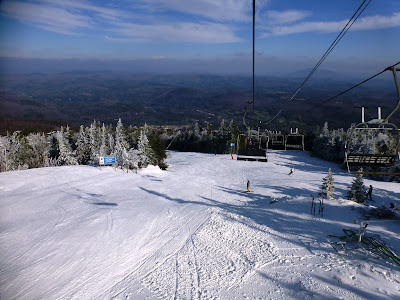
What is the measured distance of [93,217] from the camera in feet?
53.1

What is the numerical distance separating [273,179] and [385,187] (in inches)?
536

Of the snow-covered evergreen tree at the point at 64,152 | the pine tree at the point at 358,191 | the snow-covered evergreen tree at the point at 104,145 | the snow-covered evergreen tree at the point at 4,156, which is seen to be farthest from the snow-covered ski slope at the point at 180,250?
the snow-covered evergreen tree at the point at 4,156

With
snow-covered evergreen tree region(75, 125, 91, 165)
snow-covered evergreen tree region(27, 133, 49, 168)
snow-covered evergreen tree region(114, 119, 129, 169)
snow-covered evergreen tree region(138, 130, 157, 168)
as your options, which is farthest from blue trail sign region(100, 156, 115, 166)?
snow-covered evergreen tree region(27, 133, 49, 168)

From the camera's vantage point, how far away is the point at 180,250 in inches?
465

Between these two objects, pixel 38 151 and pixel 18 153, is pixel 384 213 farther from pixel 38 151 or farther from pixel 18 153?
pixel 38 151

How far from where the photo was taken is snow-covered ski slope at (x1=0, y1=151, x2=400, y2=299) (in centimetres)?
892

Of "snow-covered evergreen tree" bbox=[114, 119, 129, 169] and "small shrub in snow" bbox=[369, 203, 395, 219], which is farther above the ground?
"snow-covered evergreen tree" bbox=[114, 119, 129, 169]

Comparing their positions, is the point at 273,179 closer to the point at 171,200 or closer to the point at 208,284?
the point at 171,200

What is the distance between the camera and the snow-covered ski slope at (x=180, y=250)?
892 cm

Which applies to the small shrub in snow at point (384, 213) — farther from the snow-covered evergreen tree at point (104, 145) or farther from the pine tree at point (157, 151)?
the snow-covered evergreen tree at point (104, 145)

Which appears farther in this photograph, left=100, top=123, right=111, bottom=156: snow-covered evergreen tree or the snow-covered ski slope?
left=100, top=123, right=111, bottom=156: snow-covered evergreen tree

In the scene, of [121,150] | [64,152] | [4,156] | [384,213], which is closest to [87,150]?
[64,152]

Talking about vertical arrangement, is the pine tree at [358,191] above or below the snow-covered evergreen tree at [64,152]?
below

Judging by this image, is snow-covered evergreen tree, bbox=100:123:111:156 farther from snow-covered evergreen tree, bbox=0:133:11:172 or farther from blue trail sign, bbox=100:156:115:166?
snow-covered evergreen tree, bbox=0:133:11:172
